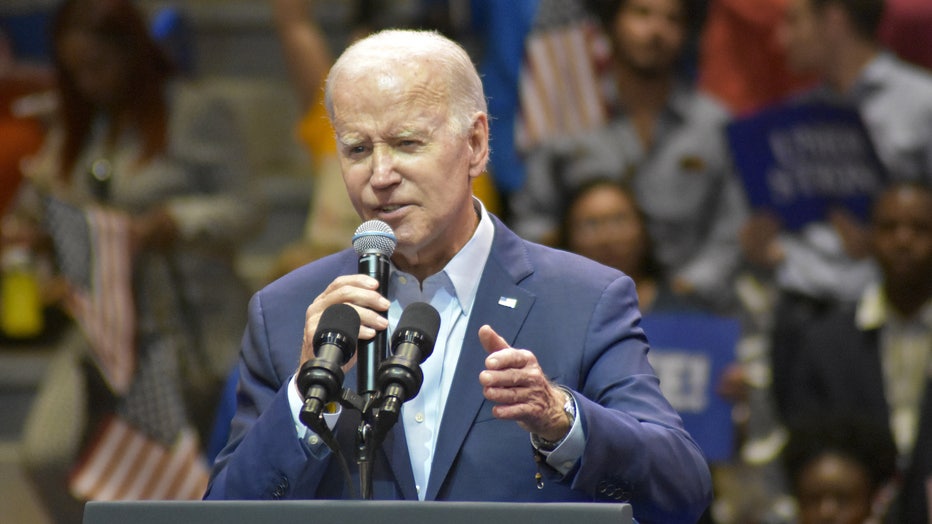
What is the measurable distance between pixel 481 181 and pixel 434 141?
2962 millimetres

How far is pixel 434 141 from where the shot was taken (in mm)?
2424

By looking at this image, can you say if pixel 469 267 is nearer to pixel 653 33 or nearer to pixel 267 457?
pixel 267 457

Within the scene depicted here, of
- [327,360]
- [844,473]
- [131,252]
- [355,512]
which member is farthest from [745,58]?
[355,512]

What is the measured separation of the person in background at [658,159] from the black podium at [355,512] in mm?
3253

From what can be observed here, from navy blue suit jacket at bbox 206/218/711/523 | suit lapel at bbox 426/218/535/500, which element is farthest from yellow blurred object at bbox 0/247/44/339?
suit lapel at bbox 426/218/535/500

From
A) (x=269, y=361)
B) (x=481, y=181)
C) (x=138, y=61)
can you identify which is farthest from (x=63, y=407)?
(x=269, y=361)

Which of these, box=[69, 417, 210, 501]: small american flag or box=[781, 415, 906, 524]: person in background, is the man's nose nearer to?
box=[781, 415, 906, 524]: person in background

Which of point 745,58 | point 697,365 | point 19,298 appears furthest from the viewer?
point 19,298

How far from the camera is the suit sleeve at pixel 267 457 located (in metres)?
2.27

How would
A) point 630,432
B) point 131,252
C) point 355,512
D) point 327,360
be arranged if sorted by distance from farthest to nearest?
point 131,252 → point 630,432 → point 327,360 → point 355,512

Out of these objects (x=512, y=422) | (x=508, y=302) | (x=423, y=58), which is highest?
(x=423, y=58)

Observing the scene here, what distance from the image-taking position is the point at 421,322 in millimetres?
2098

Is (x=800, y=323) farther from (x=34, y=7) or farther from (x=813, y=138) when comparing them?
(x=34, y=7)

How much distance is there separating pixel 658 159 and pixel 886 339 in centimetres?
101
